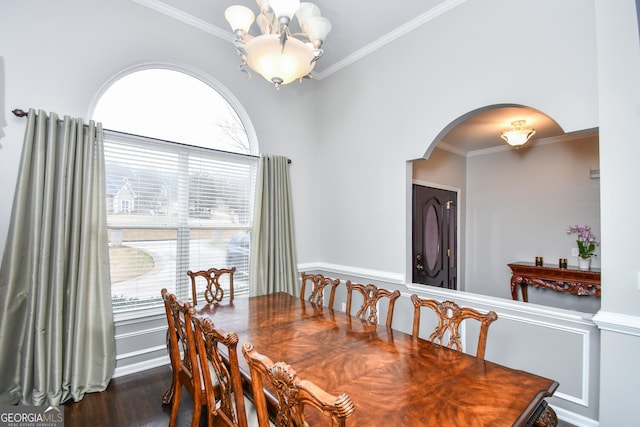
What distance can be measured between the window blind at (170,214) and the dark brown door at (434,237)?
2461 mm

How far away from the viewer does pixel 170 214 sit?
3059 millimetres

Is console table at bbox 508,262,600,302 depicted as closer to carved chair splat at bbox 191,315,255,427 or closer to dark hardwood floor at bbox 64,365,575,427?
dark hardwood floor at bbox 64,365,575,427

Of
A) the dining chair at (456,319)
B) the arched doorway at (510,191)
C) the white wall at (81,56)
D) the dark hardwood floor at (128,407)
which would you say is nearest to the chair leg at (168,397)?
the dark hardwood floor at (128,407)

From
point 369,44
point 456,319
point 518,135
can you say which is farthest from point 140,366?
point 518,135

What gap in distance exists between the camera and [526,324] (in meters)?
2.35

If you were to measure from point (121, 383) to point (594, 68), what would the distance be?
14.4 ft

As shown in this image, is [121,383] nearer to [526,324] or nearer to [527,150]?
[526,324]

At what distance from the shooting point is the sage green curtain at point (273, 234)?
3.48m

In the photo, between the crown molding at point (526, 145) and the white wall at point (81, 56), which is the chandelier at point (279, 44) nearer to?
the white wall at point (81, 56)

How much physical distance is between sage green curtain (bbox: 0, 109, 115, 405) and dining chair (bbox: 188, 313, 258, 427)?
1.52 meters

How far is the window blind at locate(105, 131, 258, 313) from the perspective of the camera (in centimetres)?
277

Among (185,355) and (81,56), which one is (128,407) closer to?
(185,355)

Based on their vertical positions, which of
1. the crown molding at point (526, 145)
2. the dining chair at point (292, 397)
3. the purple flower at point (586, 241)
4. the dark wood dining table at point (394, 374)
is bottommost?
the dark wood dining table at point (394, 374)

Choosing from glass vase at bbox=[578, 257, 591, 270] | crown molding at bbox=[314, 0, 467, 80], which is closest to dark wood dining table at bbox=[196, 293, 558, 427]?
crown molding at bbox=[314, 0, 467, 80]
